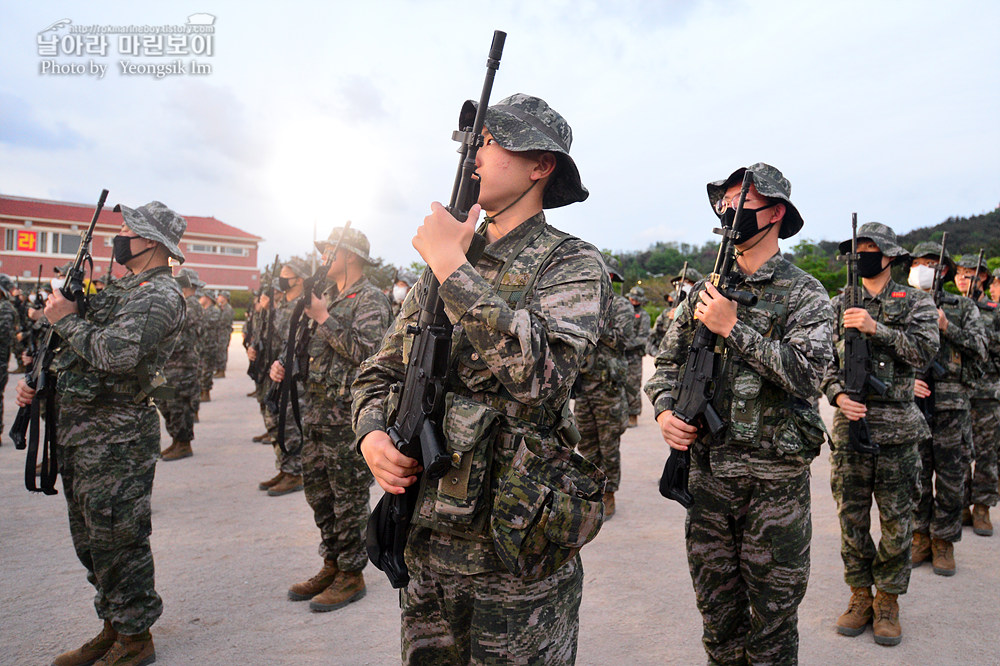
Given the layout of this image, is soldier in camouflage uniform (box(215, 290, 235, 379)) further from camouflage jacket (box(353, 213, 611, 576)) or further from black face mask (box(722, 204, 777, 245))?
camouflage jacket (box(353, 213, 611, 576))

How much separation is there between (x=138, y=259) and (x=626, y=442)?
8.09 metres

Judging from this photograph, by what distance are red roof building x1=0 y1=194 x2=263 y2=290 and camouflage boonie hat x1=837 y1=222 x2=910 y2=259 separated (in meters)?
39.9

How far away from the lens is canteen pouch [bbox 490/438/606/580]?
5.94ft

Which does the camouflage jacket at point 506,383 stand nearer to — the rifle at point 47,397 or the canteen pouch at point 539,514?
the canteen pouch at point 539,514

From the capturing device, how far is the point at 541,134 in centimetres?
211

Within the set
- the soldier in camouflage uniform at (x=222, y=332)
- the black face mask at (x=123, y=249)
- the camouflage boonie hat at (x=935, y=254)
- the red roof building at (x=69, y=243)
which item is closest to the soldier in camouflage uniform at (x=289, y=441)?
the black face mask at (x=123, y=249)

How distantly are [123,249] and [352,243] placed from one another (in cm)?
164

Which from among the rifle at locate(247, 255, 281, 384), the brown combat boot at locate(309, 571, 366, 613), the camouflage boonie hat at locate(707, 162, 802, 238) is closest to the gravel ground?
the brown combat boot at locate(309, 571, 366, 613)

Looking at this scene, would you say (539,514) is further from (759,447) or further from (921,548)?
(921,548)

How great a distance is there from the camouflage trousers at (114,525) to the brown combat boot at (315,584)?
100 centimetres

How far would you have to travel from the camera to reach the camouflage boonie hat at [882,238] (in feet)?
14.8

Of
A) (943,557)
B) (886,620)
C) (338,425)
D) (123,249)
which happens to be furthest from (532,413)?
(943,557)

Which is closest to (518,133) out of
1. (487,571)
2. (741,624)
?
(487,571)

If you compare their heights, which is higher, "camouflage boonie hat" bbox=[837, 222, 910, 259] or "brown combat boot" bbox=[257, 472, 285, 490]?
"camouflage boonie hat" bbox=[837, 222, 910, 259]
